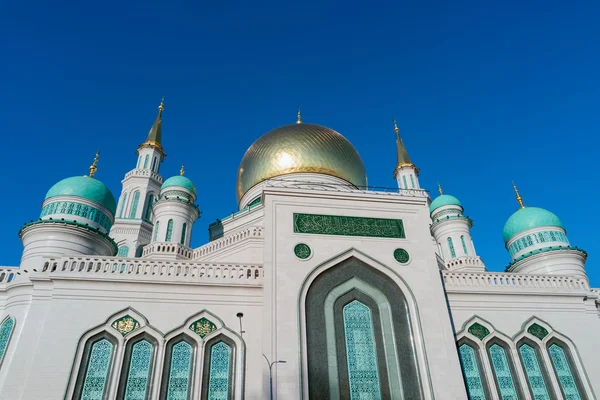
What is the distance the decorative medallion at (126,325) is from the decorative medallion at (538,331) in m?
7.83

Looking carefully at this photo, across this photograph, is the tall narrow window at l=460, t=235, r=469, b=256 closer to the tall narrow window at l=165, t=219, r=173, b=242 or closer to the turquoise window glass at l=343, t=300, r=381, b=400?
the turquoise window glass at l=343, t=300, r=381, b=400

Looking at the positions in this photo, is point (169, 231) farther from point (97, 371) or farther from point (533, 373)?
point (533, 373)

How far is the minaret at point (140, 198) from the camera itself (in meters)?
16.3

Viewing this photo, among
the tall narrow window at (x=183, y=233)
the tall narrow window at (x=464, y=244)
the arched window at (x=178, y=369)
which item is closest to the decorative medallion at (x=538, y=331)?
the tall narrow window at (x=464, y=244)

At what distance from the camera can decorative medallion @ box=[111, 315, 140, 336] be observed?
734 centimetres

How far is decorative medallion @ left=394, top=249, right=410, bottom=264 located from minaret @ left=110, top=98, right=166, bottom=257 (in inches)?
441

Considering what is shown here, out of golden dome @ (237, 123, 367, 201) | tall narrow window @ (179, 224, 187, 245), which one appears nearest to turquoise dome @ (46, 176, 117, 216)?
tall narrow window @ (179, 224, 187, 245)

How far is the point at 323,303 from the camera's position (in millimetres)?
7949

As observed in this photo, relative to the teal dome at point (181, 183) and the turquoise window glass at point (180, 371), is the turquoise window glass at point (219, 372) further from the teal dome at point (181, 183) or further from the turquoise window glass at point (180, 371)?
the teal dome at point (181, 183)

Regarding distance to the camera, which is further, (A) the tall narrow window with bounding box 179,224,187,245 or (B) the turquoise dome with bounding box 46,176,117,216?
(A) the tall narrow window with bounding box 179,224,187,245

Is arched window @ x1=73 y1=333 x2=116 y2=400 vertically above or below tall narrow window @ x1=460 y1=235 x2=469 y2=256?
below

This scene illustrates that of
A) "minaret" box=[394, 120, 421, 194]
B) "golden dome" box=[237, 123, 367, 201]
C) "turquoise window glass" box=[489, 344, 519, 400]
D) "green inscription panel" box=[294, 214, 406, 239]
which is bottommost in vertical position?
"turquoise window glass" box=[489, 344, 519, 400]

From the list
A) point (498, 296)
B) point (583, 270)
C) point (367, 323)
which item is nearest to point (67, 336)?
point (367, 323)

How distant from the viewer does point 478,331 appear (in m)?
8.50
